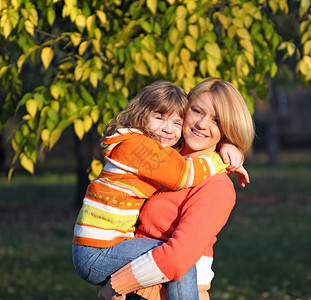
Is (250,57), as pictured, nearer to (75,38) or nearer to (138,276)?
(75,38)

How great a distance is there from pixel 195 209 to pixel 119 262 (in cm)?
50

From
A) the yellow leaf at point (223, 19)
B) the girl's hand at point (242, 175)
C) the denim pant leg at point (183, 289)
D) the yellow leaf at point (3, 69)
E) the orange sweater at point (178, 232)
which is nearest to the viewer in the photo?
the orange sweater at point (178, 232)

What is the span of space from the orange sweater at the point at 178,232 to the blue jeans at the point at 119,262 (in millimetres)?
61

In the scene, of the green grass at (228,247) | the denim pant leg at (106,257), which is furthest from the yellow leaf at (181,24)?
the green grass at (228,247)

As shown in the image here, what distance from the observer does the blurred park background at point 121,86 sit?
3975mm

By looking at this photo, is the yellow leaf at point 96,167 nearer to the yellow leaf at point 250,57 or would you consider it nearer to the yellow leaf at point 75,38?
the yellow leaf at point 75,38

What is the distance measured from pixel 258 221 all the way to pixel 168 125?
42.8 ft

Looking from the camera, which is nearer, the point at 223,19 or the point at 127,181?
the point at 127,181

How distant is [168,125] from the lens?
301 centimetres

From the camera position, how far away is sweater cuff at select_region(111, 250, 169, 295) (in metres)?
2.62

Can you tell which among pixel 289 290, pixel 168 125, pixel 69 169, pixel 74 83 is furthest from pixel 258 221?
pixel 69 169

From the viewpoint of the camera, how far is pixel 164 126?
3.00 metres

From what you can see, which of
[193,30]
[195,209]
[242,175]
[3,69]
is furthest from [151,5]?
[195,209]

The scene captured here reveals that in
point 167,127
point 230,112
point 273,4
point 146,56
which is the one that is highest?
point 273,4
